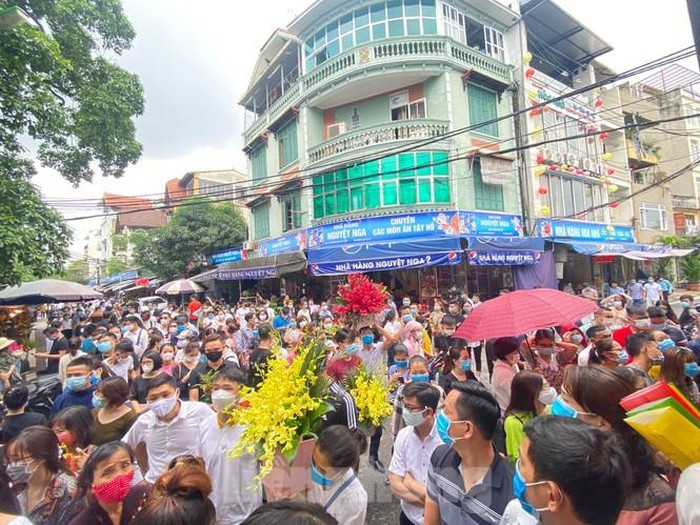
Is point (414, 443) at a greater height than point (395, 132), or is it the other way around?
point (395, 132)

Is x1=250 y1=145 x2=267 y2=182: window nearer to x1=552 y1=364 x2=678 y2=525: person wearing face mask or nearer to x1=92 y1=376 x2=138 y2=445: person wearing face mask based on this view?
x1=92 y1=376 x2=138 y2=445: person wearing face mask

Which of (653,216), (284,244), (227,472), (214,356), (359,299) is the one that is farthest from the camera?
(653,216)

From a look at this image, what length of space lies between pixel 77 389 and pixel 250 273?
13.9 meters

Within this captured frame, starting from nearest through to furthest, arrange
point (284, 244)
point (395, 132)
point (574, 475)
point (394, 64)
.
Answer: point (574, 475), point (394, 64), point (395, 132), point (284, 244)

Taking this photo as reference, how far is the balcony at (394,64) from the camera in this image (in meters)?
14.7

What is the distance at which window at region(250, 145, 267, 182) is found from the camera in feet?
70.8

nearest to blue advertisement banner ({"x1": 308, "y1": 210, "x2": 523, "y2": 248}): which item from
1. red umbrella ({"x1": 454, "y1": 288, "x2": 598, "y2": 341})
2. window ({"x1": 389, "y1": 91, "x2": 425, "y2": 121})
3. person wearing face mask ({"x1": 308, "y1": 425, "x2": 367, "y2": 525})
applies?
window ({"x1": 389, "y1": 91, "x2": 425, "y2": 121})

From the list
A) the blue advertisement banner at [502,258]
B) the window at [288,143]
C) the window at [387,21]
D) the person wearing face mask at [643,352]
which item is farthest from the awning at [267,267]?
the person wearing face mask at [643,352]

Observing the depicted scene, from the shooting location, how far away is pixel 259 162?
73.2ft

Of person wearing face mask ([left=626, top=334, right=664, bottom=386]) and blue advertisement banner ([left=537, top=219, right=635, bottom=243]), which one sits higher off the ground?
blue advertisement banner ([left=537, top=219, right=635, bottom=243])

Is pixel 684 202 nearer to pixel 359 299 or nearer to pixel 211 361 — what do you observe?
pixel 359 299

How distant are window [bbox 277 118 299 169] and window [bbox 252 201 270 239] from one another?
2649 millimetres

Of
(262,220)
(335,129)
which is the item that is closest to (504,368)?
(335,129)

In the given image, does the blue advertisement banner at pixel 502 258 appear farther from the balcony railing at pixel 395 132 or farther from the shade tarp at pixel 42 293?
the shade tarp at pixel 42 293
